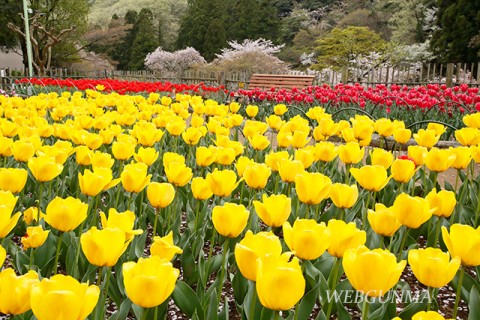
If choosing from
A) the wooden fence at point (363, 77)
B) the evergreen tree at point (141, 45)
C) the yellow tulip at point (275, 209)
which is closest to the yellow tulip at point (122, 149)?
the yellow tulip at point (275, 209)

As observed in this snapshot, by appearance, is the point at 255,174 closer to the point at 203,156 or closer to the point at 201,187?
the point at 201,187

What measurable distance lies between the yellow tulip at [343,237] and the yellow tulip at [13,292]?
0.70m

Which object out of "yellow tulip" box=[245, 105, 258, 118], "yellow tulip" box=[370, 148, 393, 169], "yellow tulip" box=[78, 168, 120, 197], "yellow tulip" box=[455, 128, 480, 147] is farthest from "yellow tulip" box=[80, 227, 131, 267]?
"yellow tulip" box=[245, 105, 258, 118]

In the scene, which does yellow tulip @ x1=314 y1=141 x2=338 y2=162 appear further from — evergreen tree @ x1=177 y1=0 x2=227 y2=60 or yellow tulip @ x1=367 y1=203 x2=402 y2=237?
evergreen tree @ x1=177 y1=0 x2=227 y2=60

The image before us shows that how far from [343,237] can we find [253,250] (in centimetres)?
29

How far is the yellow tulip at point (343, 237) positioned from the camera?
1.28 metres

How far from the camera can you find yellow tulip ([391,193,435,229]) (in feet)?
4.95

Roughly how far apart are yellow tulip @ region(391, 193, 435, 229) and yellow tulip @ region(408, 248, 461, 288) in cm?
34

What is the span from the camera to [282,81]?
1627 centimetres

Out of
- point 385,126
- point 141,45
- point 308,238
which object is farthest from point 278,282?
point 141,45

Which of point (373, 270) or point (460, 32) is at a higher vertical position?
point (460, 32)

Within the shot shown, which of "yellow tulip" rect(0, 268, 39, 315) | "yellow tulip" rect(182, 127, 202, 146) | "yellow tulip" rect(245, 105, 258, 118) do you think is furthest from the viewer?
"yellow tulip" rect(245, 105, 258, 118)

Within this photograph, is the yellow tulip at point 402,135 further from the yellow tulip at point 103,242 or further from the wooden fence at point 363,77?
the wooden fence at point 363,77

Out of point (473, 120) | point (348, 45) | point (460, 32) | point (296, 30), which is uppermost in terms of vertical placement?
point (296, 30)
